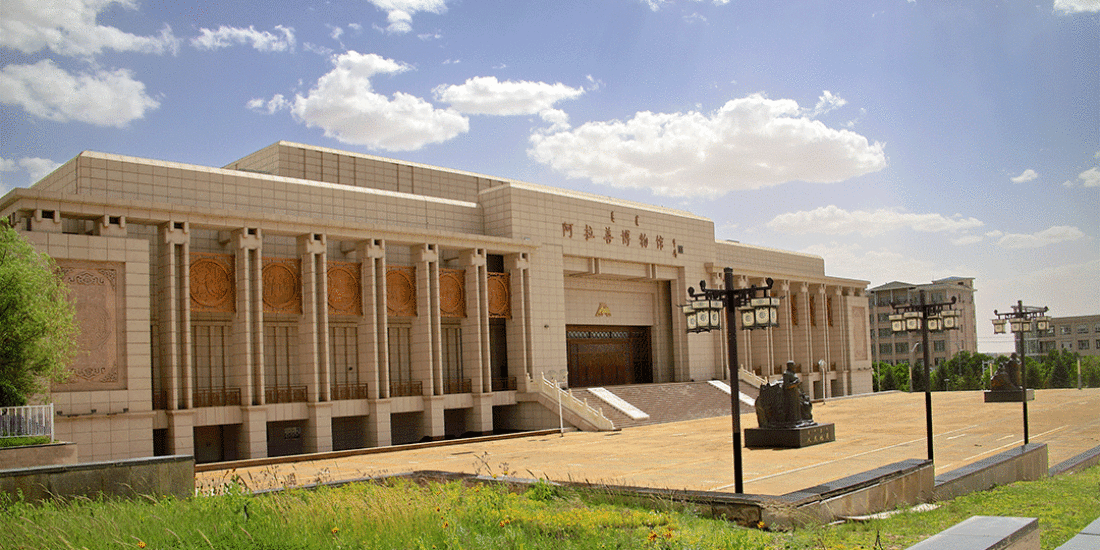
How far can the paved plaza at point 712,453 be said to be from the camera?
18734 millimetres

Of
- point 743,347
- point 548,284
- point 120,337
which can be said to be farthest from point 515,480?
point 743,347

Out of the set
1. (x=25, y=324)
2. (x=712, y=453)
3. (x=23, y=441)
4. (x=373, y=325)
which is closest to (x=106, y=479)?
(x=23, y=441)

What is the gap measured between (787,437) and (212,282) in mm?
19290

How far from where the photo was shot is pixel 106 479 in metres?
12.3

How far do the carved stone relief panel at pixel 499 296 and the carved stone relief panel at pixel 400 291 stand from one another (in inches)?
165

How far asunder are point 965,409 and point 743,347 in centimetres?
1651

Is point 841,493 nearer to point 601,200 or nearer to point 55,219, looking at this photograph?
point 55,219

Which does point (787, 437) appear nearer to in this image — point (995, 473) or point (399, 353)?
point (995, 473)

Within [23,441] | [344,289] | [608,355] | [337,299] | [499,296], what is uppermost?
[344,289]

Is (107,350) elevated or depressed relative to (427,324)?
depressed

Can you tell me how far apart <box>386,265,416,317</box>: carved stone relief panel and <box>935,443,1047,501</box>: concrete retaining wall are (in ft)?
75.2

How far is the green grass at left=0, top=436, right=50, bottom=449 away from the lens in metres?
18.2

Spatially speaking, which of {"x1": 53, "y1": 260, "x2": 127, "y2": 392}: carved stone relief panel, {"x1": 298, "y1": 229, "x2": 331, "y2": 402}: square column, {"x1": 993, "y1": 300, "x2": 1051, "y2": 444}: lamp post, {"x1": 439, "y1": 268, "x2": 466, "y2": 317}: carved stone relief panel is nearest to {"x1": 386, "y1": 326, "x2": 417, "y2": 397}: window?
{"x1": 439, "y1": 268, "x2": 466, "y2": 317}: carved stone relief panel

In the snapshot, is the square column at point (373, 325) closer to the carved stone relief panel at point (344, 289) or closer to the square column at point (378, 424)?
the square column at point (378, 424)
